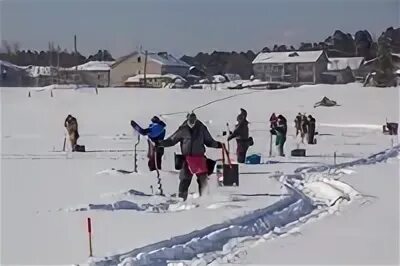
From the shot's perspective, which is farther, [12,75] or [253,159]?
[253,159]

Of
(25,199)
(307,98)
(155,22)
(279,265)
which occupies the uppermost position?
(155,22)

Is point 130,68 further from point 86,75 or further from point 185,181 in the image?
point 185,181

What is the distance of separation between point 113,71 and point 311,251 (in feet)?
3.03

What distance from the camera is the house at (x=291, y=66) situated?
8.38 ft

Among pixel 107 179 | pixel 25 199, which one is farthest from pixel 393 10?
pixel 25 199

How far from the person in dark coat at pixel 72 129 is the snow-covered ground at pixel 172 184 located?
0.02 metres

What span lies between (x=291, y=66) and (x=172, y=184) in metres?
0.60

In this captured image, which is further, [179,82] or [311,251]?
[179,82]

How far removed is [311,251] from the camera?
7.77 ft

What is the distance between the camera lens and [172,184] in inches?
99.7

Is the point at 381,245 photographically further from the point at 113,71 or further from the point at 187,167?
the point at 113,71

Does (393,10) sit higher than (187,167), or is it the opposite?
(393,10)

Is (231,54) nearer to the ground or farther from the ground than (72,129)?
farther from the ground

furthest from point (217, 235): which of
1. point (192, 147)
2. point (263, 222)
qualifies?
point (192, 147)
